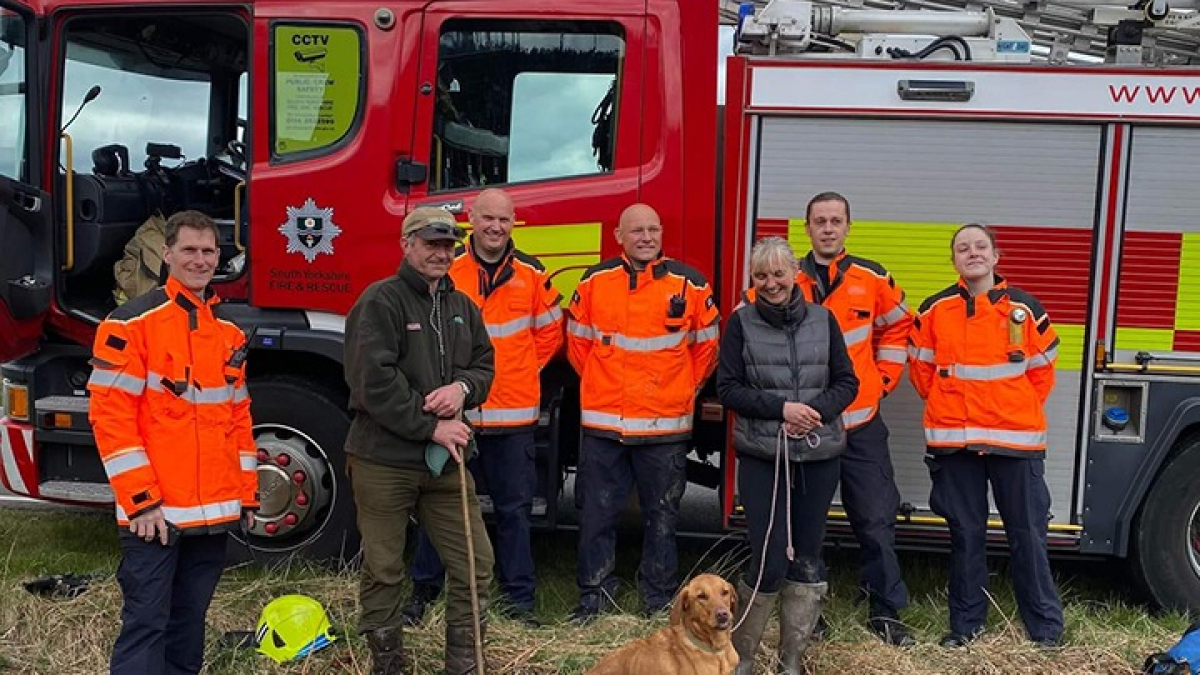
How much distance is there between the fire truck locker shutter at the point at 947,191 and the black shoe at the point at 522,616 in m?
1.96

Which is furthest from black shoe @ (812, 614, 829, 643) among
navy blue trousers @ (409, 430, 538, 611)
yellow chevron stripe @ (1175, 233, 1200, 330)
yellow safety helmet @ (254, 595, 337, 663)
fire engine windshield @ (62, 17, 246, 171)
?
fire engine windshield @ (62, 17, 246, 171)

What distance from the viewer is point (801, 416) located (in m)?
3.70

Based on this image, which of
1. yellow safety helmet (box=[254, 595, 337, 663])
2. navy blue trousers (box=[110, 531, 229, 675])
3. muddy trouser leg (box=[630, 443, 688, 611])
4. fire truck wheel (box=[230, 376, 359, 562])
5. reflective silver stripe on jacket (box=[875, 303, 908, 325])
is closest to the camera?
navy blue trousers (box=[110, 531, 229, 675])

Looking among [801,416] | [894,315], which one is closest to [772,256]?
[801,416]

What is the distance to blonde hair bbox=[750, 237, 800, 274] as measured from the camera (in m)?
3.70

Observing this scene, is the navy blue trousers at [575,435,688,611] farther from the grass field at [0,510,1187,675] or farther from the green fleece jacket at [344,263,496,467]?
the green fleece jacket at [344,263,496,467]

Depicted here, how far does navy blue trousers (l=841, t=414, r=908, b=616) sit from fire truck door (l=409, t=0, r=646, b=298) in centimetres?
A: 139

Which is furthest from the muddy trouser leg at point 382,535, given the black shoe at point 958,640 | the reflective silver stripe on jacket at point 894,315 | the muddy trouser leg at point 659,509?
the black shoe at point 958,640

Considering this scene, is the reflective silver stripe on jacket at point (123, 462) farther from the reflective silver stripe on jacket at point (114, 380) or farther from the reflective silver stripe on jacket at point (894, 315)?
the reflective silver stripe on jacket at point (894, 315)

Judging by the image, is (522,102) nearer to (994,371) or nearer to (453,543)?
(453,543)

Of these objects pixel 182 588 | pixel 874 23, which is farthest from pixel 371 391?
pixel 874 23

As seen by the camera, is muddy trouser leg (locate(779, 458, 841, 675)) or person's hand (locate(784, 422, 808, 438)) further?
muddy trouser leg (locate(779, 458, 841, 675))

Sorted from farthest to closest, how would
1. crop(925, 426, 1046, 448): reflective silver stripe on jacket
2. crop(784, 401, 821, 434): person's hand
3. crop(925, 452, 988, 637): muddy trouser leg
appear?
crop(925, 452, 988, 637): muddy trouser leg → crop(925, 426, 1046, 448): reflective silver stripe on jacket → crop(784, 401, 821, 434): person's hand

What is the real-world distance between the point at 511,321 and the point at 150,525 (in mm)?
1682
